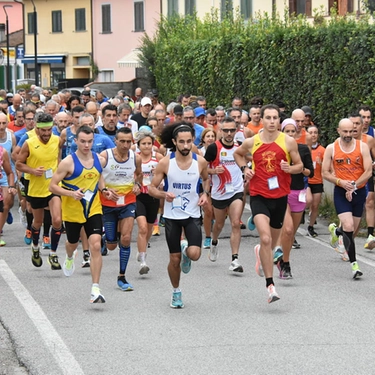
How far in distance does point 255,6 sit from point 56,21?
22219mm

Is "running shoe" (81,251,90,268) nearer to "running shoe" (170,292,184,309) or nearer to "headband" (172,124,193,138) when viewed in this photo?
"running shoe" (170,292,184,309)

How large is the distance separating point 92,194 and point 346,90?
801 cm

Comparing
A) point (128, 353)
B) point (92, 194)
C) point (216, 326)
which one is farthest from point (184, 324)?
point (92, 194)

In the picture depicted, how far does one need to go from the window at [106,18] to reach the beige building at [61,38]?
1199mm

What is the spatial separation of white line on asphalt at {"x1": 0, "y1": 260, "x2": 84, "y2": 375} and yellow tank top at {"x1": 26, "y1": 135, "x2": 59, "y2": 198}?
1075mm

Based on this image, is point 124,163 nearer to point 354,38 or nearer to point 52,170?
point 52,170

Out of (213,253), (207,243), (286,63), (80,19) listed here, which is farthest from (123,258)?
(80,19)

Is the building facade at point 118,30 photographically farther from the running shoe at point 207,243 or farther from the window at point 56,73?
the running shoe at point 207,243

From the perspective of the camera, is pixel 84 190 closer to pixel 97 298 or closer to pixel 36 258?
pixel 97 298

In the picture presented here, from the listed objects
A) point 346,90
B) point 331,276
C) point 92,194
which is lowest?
point 331,276

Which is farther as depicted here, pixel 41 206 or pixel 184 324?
pixel 41 206

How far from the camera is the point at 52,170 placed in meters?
Result: 12.8

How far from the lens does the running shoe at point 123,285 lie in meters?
10.9

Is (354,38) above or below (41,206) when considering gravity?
above
